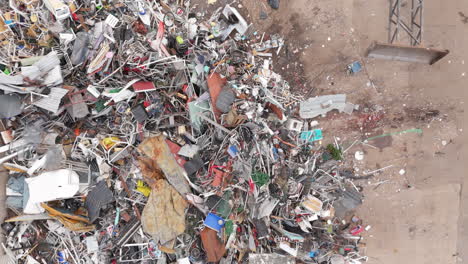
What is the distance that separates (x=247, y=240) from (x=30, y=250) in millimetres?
4739

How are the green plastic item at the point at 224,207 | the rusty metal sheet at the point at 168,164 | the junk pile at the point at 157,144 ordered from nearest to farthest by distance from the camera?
1. the junk pile at the point at 157,144
2. the green plastic item at the point at 224,207
3. the rusty metal sheet at the point at 168,164

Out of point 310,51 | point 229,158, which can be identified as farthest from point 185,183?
point 310,51

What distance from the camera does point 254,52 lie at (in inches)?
280

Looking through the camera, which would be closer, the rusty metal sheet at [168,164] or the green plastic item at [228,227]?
the green plastic item at [228,227]

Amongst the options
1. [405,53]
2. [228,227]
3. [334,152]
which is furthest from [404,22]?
[228,227]

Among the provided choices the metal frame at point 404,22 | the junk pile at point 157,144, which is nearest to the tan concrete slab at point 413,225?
the junk pile at point 157,144

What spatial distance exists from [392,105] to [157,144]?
5.44 m

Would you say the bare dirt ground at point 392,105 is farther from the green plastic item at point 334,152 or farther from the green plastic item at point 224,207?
the green plastic item at point 224,207

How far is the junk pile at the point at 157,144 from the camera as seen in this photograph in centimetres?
645

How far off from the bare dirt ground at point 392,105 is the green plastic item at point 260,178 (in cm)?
190

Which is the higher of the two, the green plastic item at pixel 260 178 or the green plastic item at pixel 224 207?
the green plastic item at pixel 260 178

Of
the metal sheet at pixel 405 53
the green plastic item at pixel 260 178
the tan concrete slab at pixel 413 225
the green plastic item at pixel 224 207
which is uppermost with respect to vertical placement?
the metal sheet at pixel 405 53

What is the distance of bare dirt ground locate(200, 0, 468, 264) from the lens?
7.16 metres

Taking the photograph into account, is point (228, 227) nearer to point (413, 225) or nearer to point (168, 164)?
point (168, 164)
